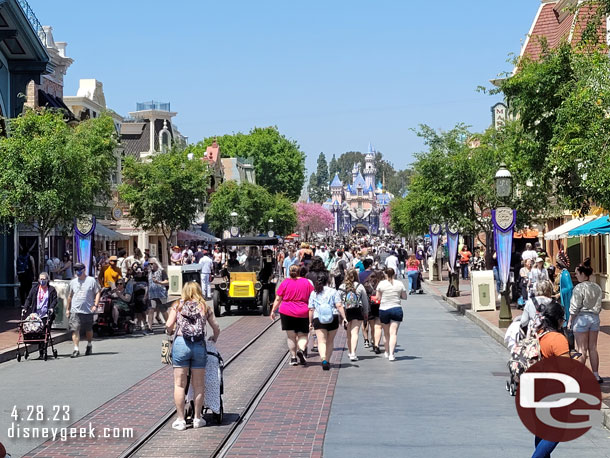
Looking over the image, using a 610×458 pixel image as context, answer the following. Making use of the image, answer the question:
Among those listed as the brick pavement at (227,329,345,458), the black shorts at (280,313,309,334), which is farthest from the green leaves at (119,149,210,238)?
the brick pavement at (227,329,345,458)

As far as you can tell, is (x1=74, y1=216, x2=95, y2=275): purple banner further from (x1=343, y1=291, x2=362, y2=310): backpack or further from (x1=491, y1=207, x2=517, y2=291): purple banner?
(x1=343, y1=291, x2=362, y2=310): backpack

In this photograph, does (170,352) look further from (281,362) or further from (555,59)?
(555,59)

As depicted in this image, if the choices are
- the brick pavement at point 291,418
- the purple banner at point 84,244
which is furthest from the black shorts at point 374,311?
the purple banner at point 84,244

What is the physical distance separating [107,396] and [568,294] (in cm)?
→ 821

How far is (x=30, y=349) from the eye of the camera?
1902 centimetres

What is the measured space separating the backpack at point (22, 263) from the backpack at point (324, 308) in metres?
17.3

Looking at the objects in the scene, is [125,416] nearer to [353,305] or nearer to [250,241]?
[353,305]

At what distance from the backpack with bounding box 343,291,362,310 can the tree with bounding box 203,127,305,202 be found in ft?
292

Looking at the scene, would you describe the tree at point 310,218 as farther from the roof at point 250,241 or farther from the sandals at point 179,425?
the sandals at point 179,425

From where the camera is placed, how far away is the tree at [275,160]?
350ft

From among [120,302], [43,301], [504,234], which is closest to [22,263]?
[120,302]

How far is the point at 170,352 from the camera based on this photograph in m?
11.1

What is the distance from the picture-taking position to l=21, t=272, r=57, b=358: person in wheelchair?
1773 centimetres

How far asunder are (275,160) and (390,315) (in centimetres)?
9049
